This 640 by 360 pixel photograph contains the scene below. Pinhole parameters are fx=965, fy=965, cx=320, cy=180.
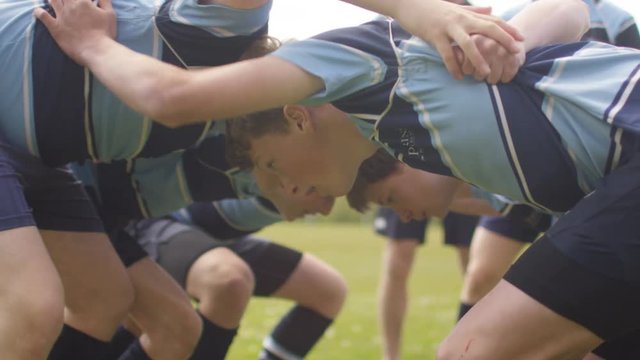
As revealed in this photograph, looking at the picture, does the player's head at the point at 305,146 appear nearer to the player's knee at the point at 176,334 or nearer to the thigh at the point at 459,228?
the player's knee at the point at 176,334

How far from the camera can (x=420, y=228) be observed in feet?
20.8

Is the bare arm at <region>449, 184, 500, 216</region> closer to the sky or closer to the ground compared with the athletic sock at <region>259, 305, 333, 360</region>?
closer to the sky

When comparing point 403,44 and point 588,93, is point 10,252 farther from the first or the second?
point 588,93

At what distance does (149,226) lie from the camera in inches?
162

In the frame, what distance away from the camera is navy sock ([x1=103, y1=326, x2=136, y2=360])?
3.66 m

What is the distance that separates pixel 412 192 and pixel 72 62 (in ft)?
4.04

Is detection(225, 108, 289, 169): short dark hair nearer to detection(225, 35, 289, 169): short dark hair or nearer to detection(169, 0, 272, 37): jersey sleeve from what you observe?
detection(225, 35, 289, 169): short dark hair

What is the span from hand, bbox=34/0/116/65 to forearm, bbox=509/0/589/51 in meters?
1.08

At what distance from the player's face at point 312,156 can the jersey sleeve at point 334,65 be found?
33 cm

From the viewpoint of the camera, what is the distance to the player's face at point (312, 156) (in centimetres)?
265

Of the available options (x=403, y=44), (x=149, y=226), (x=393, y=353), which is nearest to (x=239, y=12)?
(x=403, y=44)

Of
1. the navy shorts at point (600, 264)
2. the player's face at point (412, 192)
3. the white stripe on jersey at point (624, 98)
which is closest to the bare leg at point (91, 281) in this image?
the player's face at point (412, 192)

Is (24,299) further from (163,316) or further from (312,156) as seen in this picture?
(163,316)

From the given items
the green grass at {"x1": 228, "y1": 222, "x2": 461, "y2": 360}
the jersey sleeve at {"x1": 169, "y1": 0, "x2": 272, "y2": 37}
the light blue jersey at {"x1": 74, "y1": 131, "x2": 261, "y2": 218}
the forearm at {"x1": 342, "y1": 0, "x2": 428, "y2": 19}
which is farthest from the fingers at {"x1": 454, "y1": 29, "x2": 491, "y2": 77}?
the green grass at {"x1": 228, "y1": 222, "x2": 461, "y2": 360}
